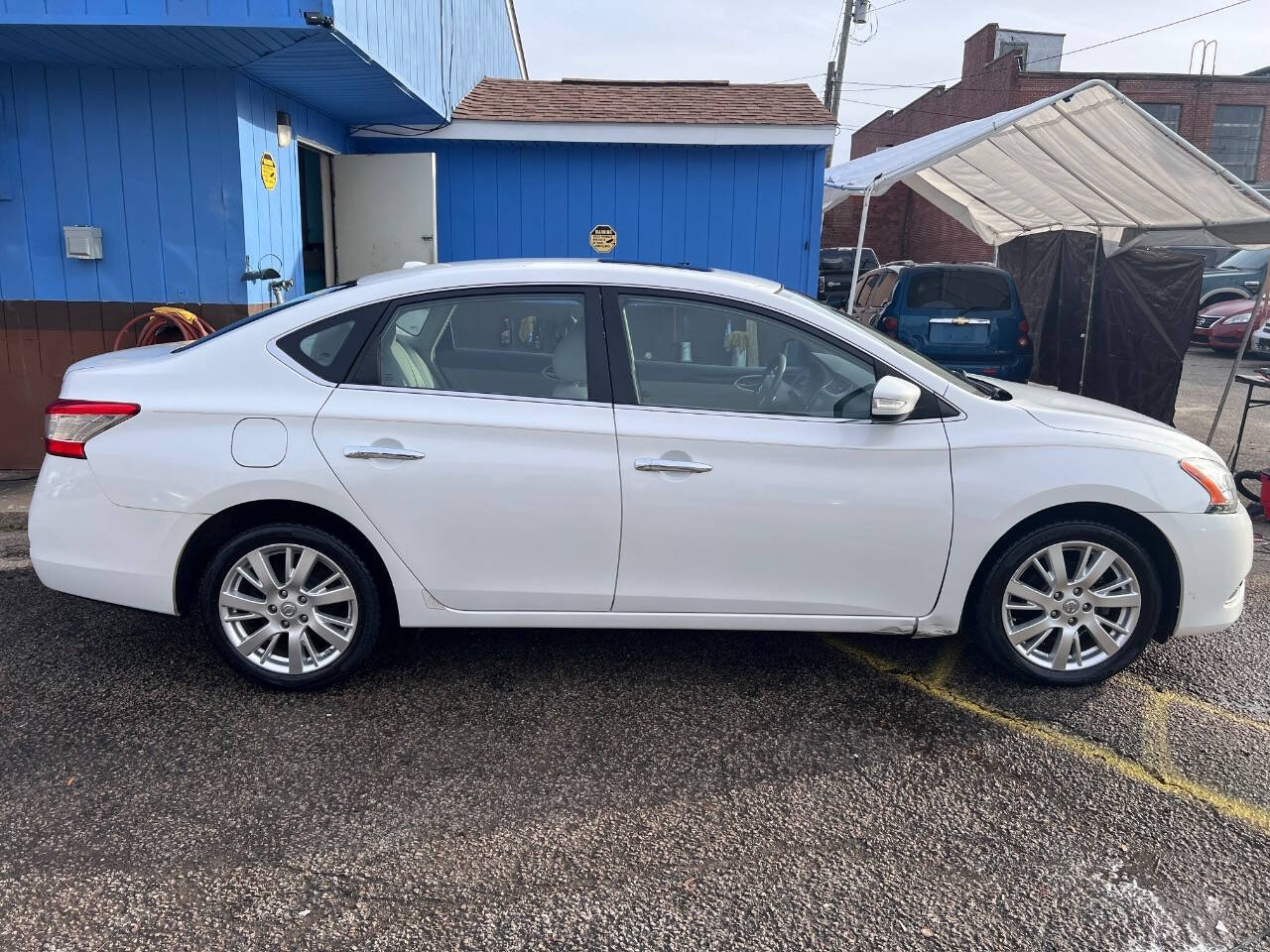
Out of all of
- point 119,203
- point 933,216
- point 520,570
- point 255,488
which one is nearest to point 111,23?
point 119,203

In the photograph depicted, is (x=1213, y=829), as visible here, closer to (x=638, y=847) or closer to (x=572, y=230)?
(x=638, y=847)

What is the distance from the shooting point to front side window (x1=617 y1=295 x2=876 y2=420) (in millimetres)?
3760

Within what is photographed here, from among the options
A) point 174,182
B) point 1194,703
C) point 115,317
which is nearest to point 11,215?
point 115,317

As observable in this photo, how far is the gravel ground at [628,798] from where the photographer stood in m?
2.62

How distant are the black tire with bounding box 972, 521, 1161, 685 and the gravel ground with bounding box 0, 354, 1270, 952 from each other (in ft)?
0.35

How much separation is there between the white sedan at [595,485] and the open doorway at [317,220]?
549 cm

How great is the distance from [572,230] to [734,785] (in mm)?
7059

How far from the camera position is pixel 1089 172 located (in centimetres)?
960

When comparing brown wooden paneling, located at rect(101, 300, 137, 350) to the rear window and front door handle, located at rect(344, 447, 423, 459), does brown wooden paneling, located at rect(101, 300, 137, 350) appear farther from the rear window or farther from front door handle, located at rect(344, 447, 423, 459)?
the rear window

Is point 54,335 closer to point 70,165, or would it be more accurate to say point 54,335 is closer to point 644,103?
point 70,165

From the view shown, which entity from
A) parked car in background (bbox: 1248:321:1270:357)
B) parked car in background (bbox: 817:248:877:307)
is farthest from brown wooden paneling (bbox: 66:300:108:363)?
parked car in background (bbox: 817:248:877:307)

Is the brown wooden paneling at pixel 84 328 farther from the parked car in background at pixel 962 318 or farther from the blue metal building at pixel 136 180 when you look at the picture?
the parked car in background at pixel 962 318

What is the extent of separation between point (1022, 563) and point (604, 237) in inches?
254

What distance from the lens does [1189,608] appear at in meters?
3.86
